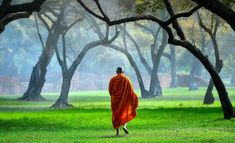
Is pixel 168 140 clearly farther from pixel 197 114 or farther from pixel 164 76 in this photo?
pixel 164 76

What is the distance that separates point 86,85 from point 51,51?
2285 inches

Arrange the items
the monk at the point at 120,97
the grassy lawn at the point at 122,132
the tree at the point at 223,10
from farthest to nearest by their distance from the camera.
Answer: the tree at the point at 223,10 < the monk at the point at 120,97 < the grassy lawn at the point at 122,132

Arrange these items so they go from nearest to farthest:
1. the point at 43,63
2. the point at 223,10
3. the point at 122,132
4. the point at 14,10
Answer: the point at 223,10 → the point at 122,132 → the point at 14,10 → the point at 43,63

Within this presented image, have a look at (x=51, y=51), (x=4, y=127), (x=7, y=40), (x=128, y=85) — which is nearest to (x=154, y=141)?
(x=128, y=85)

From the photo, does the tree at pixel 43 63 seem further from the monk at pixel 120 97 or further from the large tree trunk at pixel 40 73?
the monk at pixel 120 97

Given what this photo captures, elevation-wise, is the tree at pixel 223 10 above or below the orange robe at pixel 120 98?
above

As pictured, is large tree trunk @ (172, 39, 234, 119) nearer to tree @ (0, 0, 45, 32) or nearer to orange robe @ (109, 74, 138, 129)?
tree @ (0, 0, 45, 32)

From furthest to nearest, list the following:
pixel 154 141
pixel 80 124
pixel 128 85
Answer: pixel 80 124
pixel 128 85
pixel 154 141

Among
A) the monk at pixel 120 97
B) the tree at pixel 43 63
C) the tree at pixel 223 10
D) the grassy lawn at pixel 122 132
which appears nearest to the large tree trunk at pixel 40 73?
the tree at pixel 43 63

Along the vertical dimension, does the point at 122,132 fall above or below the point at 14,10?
below

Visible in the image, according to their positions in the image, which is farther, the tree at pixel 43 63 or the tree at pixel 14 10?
the tree at pixel 43 63

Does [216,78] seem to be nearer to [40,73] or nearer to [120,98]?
[120,98]

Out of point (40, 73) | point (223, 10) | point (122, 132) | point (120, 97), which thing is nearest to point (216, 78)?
point (223, 10)

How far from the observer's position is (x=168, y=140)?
696 inches
